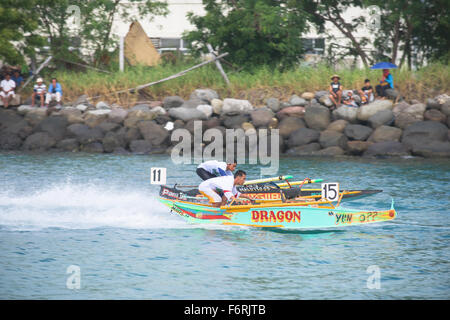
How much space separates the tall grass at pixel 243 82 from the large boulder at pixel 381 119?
2991mm

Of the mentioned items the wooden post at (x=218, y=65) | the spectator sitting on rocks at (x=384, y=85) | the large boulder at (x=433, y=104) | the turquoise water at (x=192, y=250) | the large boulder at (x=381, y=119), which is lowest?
the turquoise water at (x=192, y=250)

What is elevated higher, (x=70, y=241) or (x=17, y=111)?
(x=17, y=111)

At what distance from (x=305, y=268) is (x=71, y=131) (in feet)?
63.6

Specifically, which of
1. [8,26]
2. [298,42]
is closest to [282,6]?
[298,42]

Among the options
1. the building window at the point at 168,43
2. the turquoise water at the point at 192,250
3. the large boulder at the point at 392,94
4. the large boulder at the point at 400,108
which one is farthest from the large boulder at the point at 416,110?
the building window at the point at 168,43

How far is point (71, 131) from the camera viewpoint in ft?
103

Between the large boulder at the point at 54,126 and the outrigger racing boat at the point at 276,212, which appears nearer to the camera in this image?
the outrigger racing boat at the point at 276,212

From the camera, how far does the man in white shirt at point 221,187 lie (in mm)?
16234

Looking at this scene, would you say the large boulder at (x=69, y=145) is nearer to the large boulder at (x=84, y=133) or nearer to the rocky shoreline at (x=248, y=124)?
the rocky shoreline at (x=248, y=124)

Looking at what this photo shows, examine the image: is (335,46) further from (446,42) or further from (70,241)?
(70,241)

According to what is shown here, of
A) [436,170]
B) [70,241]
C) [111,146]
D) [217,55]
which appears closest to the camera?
[70,241]

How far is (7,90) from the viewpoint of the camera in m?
33.0

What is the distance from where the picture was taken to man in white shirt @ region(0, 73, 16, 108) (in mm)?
32969

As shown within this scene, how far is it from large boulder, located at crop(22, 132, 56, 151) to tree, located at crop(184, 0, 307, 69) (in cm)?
884
